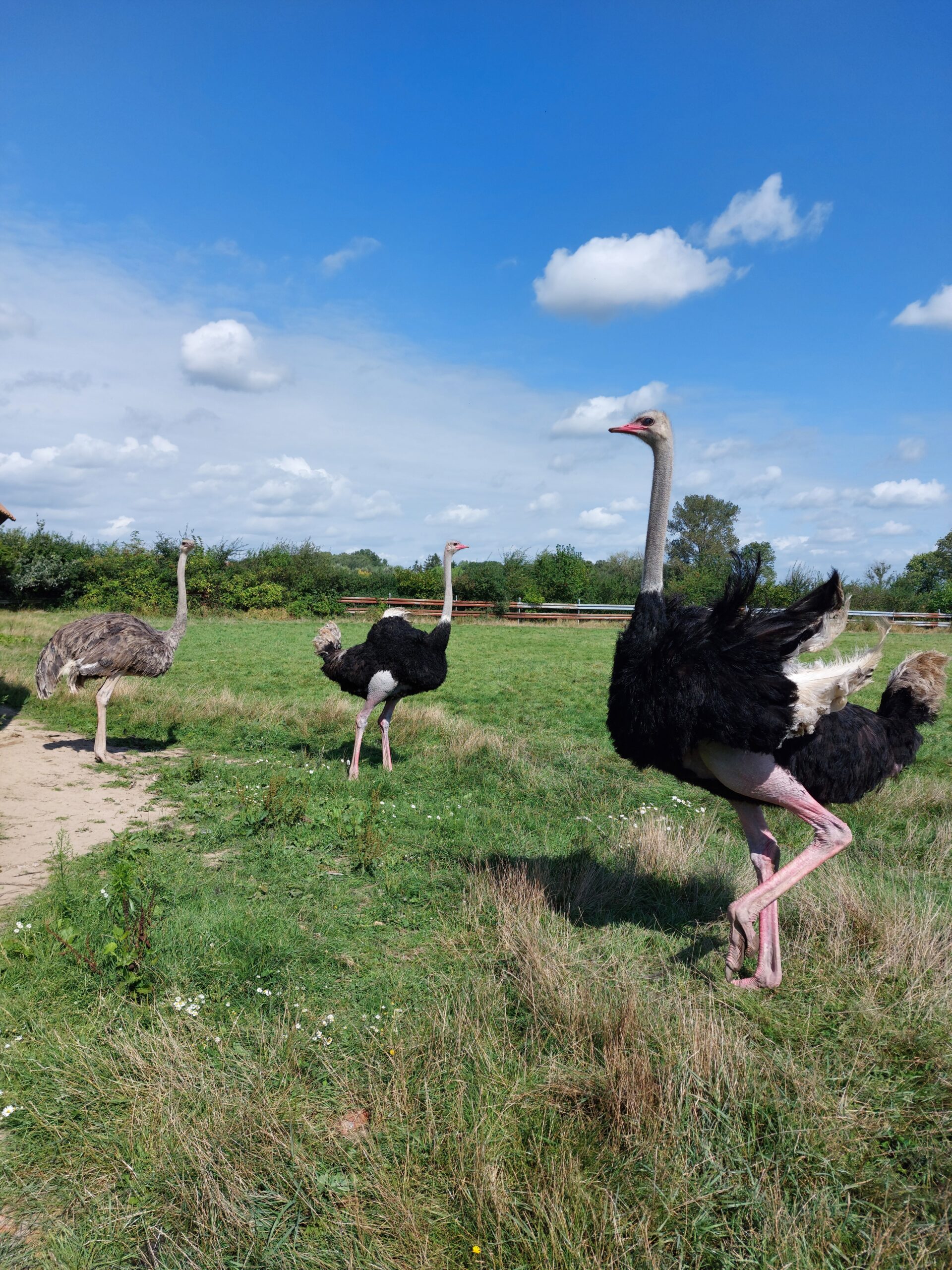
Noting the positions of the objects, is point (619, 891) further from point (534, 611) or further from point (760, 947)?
point (534, 611)

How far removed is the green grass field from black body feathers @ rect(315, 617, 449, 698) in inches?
103

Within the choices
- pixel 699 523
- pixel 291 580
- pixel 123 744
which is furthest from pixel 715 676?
pixel 699 523

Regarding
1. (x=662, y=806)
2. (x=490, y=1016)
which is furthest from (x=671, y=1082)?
(x=662, y=806)

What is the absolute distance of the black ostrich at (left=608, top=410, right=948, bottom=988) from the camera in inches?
127

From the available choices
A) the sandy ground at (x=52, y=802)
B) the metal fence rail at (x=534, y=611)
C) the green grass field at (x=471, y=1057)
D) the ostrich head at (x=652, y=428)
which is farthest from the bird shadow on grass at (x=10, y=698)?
the metal fence rail at (x=534, y=611)

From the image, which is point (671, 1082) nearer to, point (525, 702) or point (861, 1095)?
point (861, 1095)

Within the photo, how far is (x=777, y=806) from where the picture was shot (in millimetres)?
3514

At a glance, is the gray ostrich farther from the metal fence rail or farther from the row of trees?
the metal fence rail

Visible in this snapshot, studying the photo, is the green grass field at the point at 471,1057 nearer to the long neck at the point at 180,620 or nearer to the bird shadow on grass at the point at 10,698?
the long neck at the point at 180,620

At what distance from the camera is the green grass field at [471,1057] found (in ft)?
7.07

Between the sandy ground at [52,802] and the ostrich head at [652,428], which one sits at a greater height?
the ostrich head at [652,428]

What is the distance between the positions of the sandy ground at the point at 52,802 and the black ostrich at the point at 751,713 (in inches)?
146

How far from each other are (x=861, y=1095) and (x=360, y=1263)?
1.67 meters

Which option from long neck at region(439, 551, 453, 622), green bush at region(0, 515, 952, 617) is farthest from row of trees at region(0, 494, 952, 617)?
long neck at region(439, 551, 453, 622)
